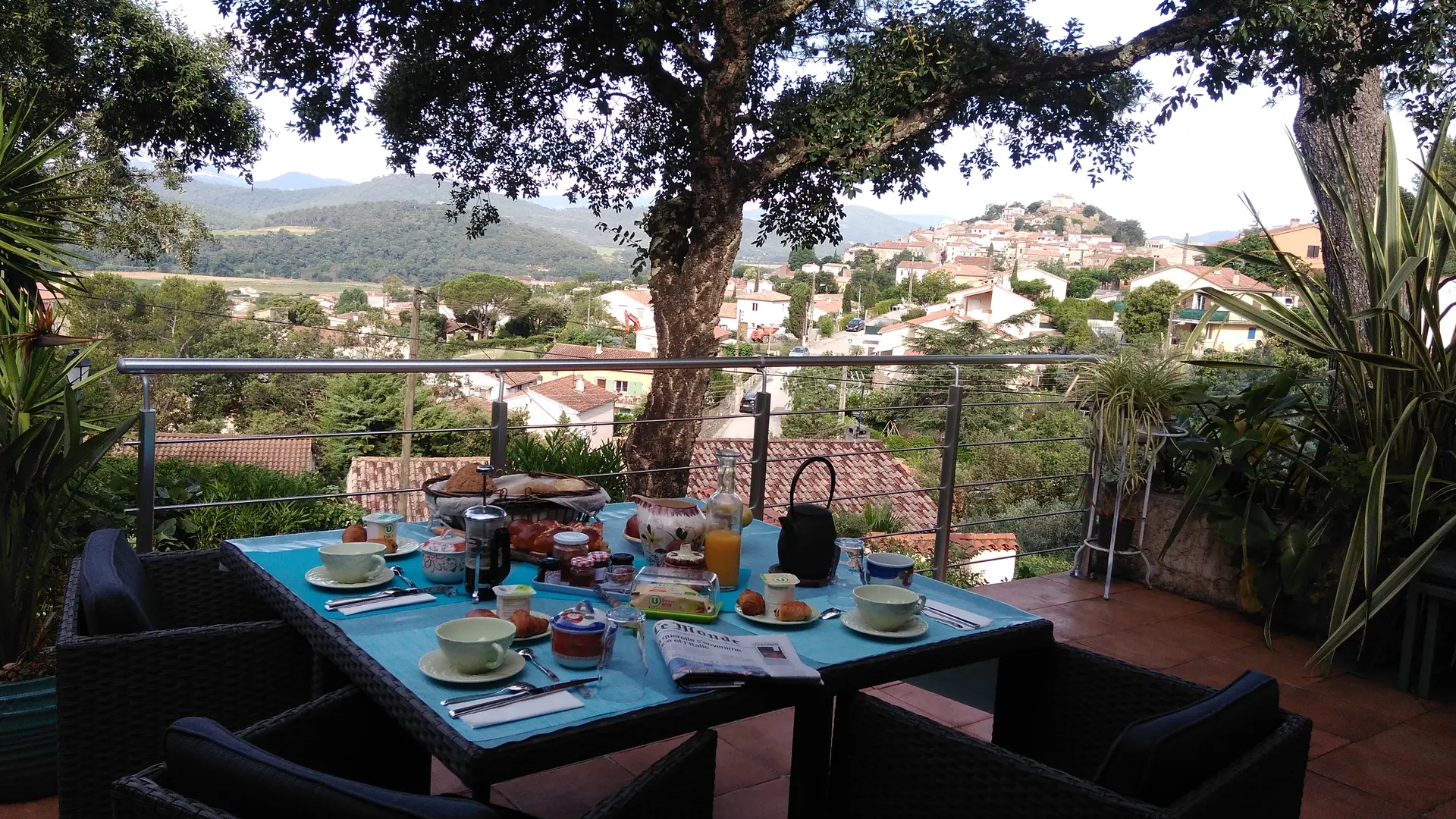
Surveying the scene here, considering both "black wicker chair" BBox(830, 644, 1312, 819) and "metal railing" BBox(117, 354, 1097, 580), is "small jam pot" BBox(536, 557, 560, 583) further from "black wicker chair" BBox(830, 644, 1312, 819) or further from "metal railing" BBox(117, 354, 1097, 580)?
"black wicker chair" BBox(830, 644, 1312, 819)

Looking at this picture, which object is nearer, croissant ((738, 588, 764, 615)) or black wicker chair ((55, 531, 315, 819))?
black wicker chair ((55, 531, 315, 819))

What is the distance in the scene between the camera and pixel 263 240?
32781 millimetres

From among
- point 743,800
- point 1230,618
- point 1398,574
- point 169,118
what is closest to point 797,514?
point 743,800

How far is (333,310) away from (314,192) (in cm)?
1392

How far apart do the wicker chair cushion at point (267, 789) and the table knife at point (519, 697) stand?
0.89ft

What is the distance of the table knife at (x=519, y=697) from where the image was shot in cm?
134

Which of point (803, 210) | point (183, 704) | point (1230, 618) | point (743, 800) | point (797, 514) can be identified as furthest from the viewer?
point (803, 210)

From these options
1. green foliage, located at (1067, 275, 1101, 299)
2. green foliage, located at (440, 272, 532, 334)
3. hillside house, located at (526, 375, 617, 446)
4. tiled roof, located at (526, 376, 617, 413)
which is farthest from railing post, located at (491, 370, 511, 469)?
green foliage, located at (1067, 275, 1101, 299)

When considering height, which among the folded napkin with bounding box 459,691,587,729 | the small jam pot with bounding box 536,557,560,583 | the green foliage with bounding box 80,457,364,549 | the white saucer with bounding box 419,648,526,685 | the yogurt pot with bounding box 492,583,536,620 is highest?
the yogurt pot with bounding box 492,583,536,620

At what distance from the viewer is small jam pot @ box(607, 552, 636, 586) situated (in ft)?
6.15

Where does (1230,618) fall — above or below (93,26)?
below

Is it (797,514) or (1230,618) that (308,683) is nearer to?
(797,514)

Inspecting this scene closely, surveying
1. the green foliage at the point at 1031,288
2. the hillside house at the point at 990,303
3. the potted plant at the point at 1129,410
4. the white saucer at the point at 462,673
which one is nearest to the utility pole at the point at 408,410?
the potted plant at the point at 1129,410

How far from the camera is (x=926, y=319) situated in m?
36.2
